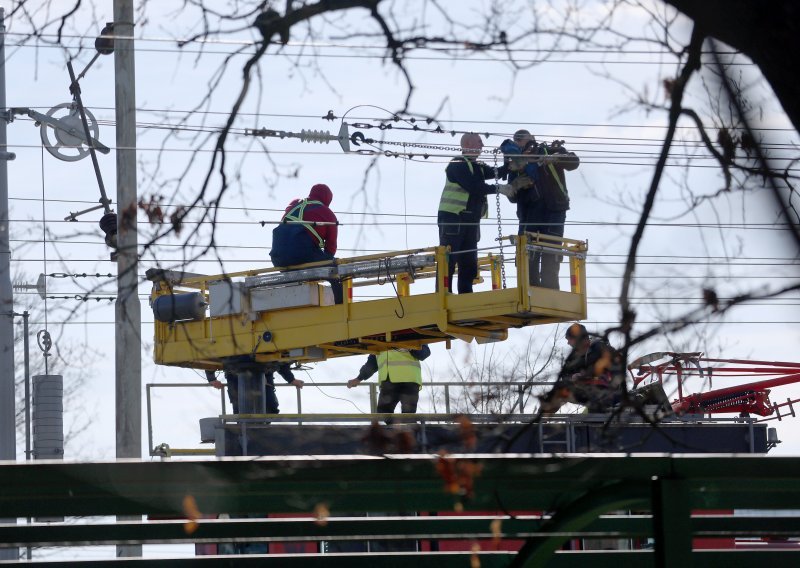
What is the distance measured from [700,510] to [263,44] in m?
2.50

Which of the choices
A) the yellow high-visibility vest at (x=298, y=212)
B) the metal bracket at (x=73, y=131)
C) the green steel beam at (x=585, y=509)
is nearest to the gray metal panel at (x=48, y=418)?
the metal bracket at (x=73, y=131)

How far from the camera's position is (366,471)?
128 inches

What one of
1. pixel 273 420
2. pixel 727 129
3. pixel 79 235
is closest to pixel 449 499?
pixel 727 129

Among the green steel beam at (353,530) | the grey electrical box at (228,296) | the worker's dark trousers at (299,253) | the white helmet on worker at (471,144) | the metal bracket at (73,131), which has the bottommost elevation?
the green steel beam at (353,530)

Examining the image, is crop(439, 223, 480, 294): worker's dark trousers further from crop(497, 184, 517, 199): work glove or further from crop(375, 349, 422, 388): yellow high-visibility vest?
crop(375, 349, 422, 388): yellow high-visibility vest

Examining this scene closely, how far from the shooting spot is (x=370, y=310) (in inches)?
539

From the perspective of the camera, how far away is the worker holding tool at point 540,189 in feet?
40.7

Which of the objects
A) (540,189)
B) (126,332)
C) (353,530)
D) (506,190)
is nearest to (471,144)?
(506,190)

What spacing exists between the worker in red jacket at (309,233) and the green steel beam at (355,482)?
374 inches

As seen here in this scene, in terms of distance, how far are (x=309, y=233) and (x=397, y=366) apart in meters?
1.73

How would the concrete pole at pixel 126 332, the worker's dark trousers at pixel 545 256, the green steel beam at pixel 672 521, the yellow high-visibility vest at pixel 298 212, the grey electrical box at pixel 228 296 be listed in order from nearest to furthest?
the green steel beam at pixel 672 521 < the grey electrical box at pixel 228 296 < the concrete pole at pixel 126 332 < the yellow high-visibility vest at pixel 298 212 < the worker's dark trousers at pixel 545 256

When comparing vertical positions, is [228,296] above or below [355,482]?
above

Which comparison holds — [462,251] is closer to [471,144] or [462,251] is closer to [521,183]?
[521,183]

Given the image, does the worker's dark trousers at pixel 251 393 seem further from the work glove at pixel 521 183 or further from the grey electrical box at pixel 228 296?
the work glove at pixel 521 183
